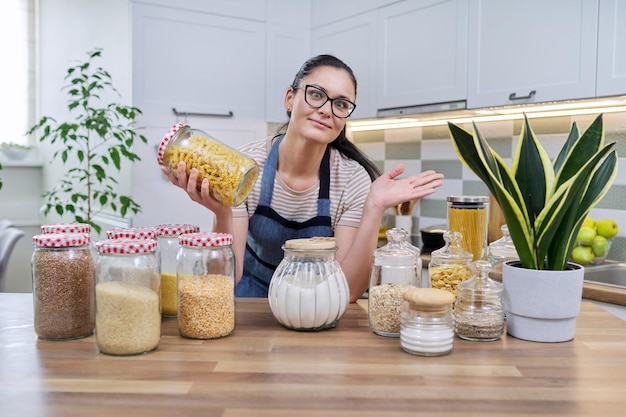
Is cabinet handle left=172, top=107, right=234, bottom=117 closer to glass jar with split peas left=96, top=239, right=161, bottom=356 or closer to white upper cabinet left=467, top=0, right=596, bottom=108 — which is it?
white upper cabinet left=467, top=0, right=596, bottom=108

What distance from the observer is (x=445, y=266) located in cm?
119

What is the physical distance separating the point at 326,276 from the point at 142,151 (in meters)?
2.18

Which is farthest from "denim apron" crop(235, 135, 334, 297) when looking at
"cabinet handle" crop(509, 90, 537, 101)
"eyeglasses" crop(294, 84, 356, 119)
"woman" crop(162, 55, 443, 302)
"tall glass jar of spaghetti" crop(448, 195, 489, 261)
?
"cabinet handle" crop(509, 90, 537, 101)

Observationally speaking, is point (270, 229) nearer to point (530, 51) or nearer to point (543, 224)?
point (543, 224)

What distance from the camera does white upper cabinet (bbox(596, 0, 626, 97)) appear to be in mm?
2115

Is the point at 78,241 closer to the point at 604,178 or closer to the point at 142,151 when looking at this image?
the point at 604,178

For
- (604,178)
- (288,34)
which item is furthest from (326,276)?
(288,34)

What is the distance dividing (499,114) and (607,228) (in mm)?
766

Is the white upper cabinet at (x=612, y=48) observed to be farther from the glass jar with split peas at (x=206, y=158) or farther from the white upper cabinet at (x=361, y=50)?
the glass jar with split peas at (x=206, y=158)

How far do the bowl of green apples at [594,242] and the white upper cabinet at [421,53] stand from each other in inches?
30.6

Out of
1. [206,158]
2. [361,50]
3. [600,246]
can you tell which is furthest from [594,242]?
[206,158]

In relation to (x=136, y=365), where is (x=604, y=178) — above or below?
above

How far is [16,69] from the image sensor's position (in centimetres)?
437

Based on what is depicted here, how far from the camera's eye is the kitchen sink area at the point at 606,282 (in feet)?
6.57
